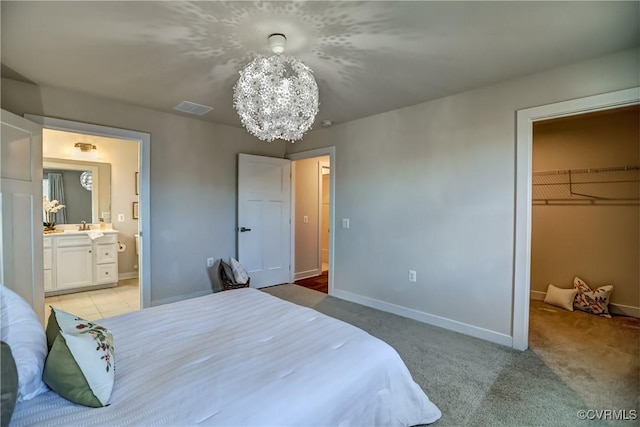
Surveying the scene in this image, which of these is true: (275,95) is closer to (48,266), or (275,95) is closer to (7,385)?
(7,385)

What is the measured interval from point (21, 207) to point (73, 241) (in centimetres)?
211

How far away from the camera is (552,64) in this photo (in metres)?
2.33

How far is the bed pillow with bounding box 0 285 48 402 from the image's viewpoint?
102 cm

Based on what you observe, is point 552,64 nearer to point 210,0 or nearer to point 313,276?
point 210,0

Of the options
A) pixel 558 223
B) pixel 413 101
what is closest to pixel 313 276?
pixel 413 101

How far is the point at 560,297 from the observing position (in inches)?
144

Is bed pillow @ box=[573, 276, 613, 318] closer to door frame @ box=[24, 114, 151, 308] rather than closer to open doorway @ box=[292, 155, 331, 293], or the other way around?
open doorway @ box=[292, 155, 331, 293]

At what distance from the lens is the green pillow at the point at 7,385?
816 millimetres

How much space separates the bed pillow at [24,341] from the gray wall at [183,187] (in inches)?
94.9

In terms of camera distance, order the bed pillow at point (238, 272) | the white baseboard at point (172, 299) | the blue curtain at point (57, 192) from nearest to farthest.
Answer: the white baseboard at point (172, 299)
the bed pillow at point (238, 272)
the blue curtain at point (57, 192)

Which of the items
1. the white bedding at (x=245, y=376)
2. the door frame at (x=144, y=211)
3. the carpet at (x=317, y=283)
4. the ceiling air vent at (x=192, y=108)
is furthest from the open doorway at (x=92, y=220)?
the white bedding at (x=245, y=376)

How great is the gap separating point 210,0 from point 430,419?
2621 mm

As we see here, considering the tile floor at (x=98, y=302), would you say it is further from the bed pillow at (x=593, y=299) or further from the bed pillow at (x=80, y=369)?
the bed pillow at (x=593, y=299)

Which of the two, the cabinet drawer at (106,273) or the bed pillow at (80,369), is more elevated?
the bed pillow at (80,369)
